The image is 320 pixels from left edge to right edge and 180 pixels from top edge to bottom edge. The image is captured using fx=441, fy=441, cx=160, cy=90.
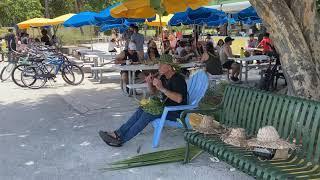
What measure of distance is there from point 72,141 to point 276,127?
10.4 feet

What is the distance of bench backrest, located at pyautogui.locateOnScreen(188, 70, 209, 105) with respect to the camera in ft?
19.7

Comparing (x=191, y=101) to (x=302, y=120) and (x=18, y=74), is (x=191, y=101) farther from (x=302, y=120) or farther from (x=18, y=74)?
(x=18, y=74)

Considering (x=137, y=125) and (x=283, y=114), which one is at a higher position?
(x=283, y=114)

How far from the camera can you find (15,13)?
43.2 m

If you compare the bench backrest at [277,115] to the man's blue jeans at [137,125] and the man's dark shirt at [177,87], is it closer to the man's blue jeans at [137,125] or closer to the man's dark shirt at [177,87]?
the man's dark shirt at [177,87]

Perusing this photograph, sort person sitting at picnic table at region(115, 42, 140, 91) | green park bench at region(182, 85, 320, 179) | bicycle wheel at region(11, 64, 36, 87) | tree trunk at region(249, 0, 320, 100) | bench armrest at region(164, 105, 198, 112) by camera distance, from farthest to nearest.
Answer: bicycle wheel at region(11, 64, 36, 87)
person sitting at picnic table at region(115, 42, 140, 91)
bench armrest at region(164, 105, 198, 112)
tree trunk at region(249, 0, 320, 100)
green park bench at region(182, 85, 320, 179)

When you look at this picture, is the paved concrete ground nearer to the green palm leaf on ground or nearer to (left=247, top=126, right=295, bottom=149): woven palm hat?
the green palm leaf on ground

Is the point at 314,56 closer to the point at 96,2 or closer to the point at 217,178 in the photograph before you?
the point at 217,178

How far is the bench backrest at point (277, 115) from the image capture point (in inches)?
152

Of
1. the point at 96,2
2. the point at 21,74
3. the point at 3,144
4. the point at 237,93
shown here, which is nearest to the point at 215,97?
the point at 237,93

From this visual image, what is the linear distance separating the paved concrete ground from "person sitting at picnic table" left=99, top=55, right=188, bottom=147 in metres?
0.16

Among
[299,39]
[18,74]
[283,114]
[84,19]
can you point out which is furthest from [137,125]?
[84,19]

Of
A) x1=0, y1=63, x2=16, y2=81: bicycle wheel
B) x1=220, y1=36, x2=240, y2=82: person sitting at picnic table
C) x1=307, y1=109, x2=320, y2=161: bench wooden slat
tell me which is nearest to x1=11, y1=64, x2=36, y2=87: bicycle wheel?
x1=0, y1=63, x2=16, y2=81: bicycle wheel

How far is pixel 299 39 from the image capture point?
5027mm
